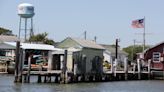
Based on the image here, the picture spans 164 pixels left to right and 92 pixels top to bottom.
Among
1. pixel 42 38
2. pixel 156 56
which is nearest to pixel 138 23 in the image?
pixel 156 56

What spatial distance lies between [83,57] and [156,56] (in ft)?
77.2

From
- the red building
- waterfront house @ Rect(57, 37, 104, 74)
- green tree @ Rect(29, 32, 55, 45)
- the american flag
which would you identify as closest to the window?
the red building

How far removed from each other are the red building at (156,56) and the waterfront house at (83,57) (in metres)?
16.8

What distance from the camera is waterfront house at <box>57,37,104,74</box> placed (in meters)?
53.3

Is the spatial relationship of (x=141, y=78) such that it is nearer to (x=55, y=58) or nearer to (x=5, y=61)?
(x=55, y=58)

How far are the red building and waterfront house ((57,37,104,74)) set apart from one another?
16.8 m

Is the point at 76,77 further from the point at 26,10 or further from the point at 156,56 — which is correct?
the point at 26,10

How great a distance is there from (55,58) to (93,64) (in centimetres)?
486

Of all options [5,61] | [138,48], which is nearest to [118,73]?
[5,61]

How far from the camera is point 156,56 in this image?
75.1 metres

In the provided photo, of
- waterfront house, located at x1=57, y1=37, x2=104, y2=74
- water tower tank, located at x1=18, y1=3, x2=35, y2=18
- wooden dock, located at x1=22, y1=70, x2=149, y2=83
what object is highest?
water tower tank, located at x1=18, y1=3, x2=35, y2=18

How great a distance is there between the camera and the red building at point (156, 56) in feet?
243

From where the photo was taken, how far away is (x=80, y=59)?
177 ft

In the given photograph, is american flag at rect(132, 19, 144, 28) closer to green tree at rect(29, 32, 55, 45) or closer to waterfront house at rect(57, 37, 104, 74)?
waterfront house at rect(57, 37, 104, 74)
